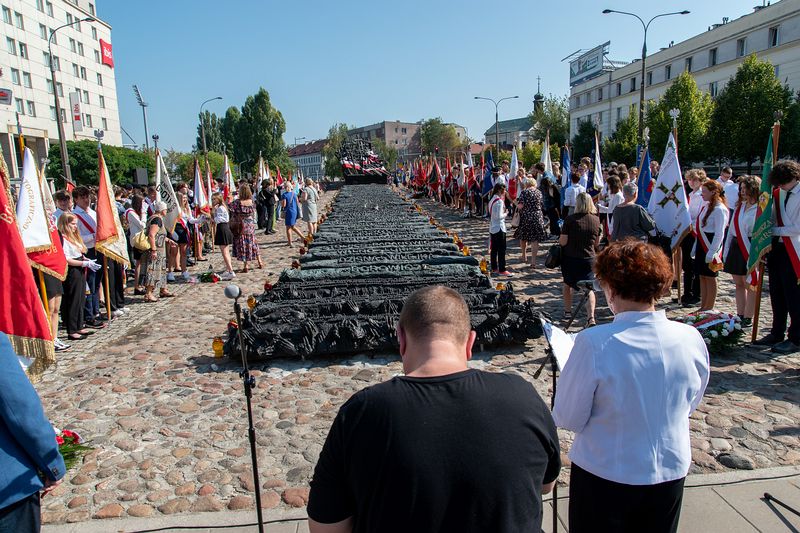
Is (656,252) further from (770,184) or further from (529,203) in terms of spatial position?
(529,203)

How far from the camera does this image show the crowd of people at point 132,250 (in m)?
7.60

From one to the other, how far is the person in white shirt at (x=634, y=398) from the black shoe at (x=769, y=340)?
4.94 meters

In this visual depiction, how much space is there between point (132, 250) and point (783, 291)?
1057cm

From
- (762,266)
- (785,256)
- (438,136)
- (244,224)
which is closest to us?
(785,256)

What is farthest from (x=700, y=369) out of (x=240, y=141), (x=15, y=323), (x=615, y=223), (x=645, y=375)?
(x=240, y=141)

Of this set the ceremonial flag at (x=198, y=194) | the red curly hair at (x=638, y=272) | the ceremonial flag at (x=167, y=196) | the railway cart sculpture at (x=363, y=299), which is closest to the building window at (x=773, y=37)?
the railway cart sculpture at (x=363, y=299)

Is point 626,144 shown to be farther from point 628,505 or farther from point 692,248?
point 628,505

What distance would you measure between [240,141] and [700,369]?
80347mm

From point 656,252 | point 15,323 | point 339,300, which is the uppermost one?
point 656,252

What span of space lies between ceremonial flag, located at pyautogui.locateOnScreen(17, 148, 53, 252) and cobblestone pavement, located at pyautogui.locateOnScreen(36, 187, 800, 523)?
1511mm

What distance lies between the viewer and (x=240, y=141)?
76.9 m

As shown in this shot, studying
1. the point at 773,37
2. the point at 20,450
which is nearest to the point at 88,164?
the point at 20,450

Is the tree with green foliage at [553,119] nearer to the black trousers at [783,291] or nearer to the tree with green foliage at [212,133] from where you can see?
the tree with green foliage at [212,133]

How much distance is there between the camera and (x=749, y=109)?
31.1 metres
